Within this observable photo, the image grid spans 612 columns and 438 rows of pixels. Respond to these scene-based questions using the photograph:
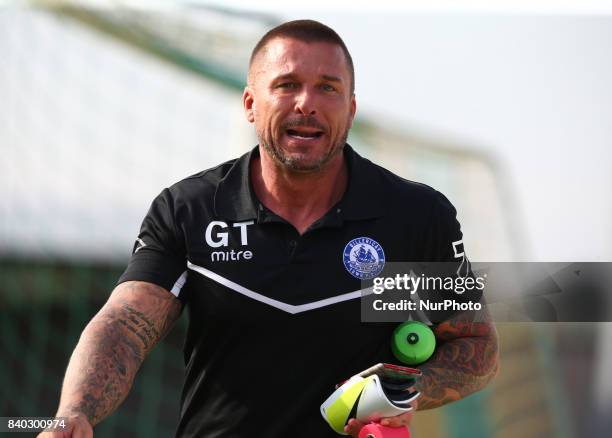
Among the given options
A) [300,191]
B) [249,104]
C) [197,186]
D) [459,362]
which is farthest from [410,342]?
[249,104]

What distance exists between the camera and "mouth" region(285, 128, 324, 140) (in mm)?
3135

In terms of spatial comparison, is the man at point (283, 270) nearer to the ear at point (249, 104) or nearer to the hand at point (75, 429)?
the ear at point (249, 104)

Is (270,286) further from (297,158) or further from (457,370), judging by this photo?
(457,370)

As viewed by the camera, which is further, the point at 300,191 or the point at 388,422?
the point at 300,191

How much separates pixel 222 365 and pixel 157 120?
5.94m

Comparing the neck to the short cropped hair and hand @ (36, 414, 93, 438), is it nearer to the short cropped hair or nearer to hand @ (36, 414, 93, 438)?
the short cropped hair

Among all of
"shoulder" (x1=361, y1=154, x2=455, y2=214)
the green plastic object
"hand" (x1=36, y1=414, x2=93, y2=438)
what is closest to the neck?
"shoulder" (x1=361, y1=154, x2=455, y2=214)

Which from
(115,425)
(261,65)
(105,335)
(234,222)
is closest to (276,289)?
(234,222)

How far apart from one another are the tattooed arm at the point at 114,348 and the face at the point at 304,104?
1.92ft

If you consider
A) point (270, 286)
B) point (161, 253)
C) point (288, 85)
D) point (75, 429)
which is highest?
point (288, 85)

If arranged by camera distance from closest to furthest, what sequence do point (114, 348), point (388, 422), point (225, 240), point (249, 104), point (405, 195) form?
point (388, 422), point (114, 348), point (225, 240), point (405, 195), point (249, 104)

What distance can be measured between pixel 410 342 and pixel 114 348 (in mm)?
864

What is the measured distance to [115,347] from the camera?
298cm

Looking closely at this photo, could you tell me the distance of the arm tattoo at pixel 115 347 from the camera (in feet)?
9.28
